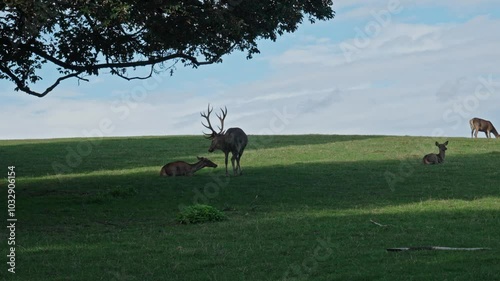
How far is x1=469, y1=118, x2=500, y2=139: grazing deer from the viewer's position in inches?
1893

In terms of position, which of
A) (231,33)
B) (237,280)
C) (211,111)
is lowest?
(237,280)

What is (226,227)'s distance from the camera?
56.4 feet

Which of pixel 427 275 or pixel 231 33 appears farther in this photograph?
pixel 231 33

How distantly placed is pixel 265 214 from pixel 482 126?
3153 cm

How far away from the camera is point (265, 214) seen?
1977 cm

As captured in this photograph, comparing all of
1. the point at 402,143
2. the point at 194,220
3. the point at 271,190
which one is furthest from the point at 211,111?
the point at 402,143

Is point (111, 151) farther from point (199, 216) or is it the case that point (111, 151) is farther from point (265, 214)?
point (199, 216)

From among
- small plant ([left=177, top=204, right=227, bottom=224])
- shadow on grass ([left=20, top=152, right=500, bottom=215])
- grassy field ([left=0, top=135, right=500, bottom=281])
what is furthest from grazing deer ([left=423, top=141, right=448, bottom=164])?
small plant ([left=177, top=204, right=227, bottom=224])

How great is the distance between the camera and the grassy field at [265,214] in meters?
12.2

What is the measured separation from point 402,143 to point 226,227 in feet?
82.0

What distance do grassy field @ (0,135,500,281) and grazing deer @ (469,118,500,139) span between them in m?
8.27

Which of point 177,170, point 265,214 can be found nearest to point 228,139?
point 177,170

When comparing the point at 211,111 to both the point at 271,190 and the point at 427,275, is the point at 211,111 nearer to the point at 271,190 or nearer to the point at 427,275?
the point at 271,190

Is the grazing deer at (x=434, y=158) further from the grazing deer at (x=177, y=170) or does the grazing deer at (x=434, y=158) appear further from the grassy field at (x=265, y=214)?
the grazing deer at (x=177, y=170)
